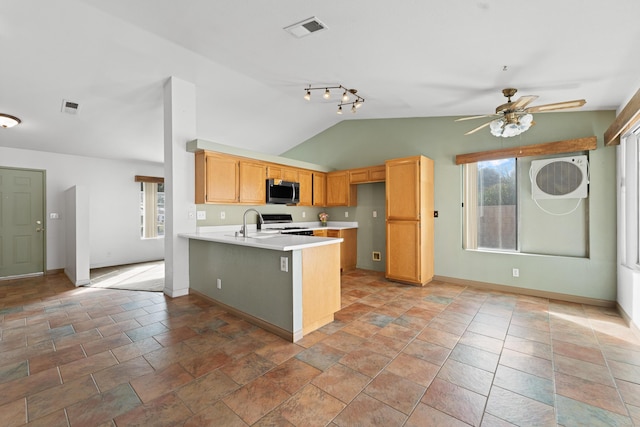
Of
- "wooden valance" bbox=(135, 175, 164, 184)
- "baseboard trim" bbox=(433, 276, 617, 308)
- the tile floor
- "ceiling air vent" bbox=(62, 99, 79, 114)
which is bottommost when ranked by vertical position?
the tile floor

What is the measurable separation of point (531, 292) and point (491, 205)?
53.1 inches

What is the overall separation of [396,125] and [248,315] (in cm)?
417

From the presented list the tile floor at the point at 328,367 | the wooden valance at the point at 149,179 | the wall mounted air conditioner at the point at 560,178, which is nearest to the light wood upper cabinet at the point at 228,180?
the tile floor at the point at 328,367

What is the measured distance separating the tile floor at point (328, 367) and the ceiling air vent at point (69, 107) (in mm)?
2700

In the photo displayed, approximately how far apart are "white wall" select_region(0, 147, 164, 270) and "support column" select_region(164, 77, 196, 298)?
2.46 metres

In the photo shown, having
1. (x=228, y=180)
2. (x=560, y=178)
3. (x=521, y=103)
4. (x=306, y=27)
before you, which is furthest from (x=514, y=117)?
(x=228, y=180)

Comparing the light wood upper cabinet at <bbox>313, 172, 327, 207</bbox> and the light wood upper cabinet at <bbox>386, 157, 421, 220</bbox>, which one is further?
→ the light wood upper cabinet at <bbox>313, 172, 327, 207</bbox>

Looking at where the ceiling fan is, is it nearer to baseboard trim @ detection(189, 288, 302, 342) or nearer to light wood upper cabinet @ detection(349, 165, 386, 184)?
light wood upper cabinet @ detection(349, 165, 386, 184)

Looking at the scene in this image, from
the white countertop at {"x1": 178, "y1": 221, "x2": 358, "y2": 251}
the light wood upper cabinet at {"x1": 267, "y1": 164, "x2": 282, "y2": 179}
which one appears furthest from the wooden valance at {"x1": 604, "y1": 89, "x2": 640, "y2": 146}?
the light wood upper cabinet at {"x1": 267, "y1": 164, "x2": 282, "y2": 179}

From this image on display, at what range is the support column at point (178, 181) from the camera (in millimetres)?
3770

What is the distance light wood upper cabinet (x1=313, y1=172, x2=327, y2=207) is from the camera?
5.86 metres

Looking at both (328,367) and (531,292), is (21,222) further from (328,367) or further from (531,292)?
(531,292)

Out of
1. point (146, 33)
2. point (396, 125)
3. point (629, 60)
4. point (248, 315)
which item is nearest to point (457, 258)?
point (396, 125)

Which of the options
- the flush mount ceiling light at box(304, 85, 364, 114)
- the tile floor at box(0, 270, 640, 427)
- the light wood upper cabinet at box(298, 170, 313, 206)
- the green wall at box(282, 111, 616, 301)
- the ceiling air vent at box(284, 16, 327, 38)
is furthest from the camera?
the light wood upper cabinet at box(298, 170, 313, 206)
